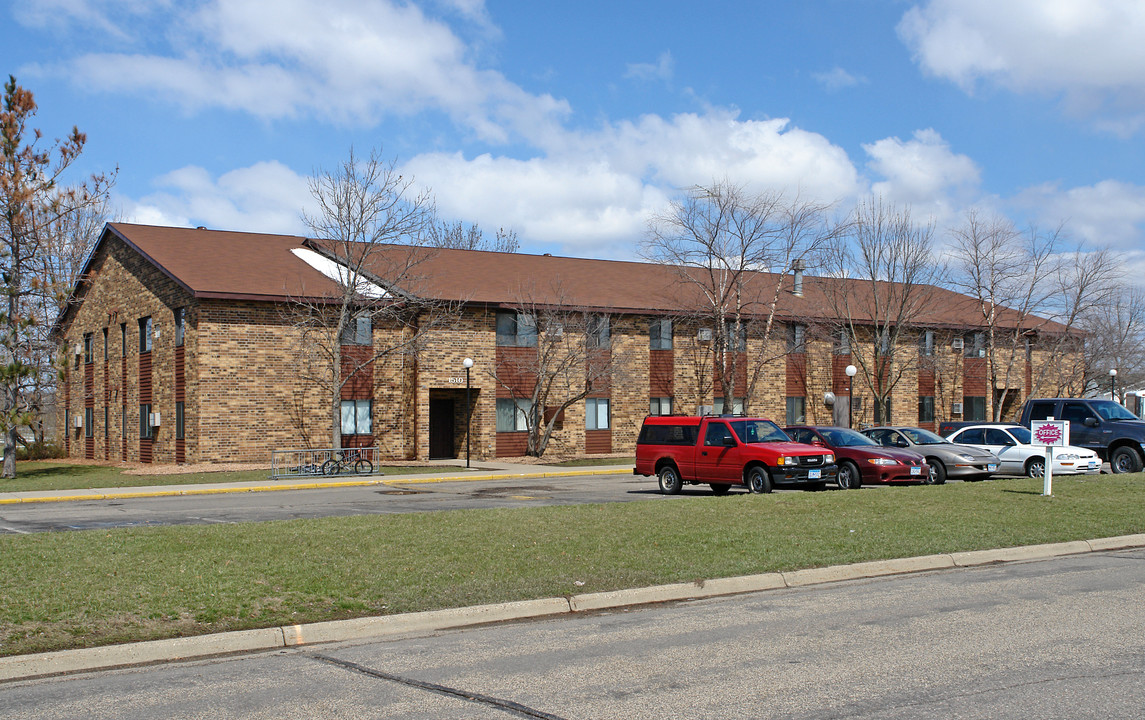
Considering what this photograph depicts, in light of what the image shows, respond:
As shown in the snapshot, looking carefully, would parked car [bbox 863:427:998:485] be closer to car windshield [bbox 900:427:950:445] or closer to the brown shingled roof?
car windshield [bbox 900:427:950:445]

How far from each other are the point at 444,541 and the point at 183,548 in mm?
2995

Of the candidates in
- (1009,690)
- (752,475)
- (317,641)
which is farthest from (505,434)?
(1009,690)

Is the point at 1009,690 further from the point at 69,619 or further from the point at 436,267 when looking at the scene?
the point at 436,267

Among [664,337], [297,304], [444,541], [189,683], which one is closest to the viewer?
→ [189,683]

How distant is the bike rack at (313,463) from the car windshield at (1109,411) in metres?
19.9

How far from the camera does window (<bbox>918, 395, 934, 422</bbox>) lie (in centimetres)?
4600

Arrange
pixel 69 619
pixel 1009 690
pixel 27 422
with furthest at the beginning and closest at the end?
1. pixel 27 422
2. pixel 69 619
3. pixel 1009 690

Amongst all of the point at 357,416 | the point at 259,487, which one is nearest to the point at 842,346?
the point at 357,416

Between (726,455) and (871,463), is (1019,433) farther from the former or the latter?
(726,455)

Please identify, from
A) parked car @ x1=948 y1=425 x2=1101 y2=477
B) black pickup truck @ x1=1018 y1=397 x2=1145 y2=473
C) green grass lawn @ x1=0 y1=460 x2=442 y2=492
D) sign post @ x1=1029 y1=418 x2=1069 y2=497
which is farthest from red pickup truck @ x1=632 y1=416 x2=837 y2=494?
green grass lawn @ x1=0 y1=460 x2=442 y2=492

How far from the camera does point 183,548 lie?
11055 mm

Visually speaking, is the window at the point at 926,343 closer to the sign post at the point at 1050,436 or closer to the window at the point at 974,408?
the window at the point at 974,408

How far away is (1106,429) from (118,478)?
88.3 feet

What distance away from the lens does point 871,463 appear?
21.3 m
